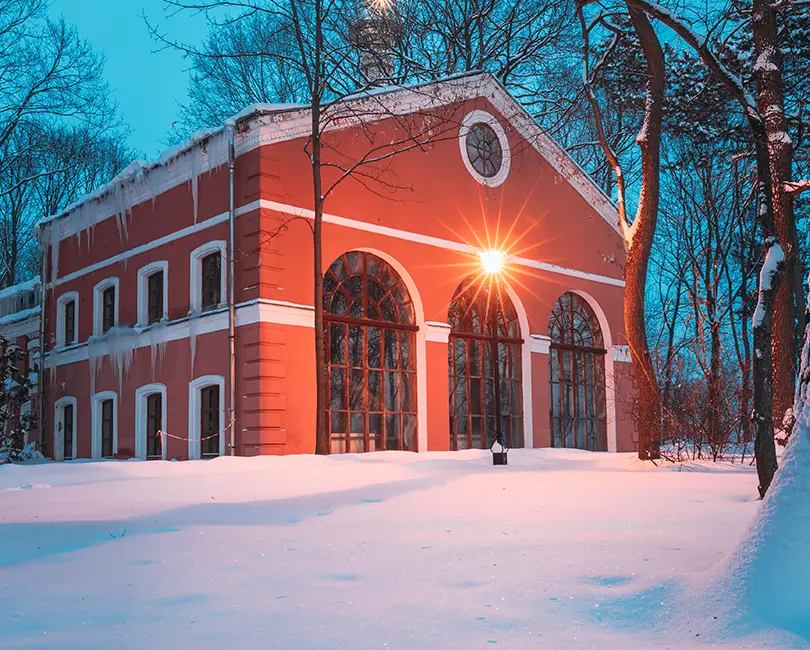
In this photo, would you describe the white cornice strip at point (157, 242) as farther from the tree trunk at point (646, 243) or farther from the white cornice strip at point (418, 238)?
the tree trunk at point (646, 243)

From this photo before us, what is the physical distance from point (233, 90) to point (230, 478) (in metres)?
22.9

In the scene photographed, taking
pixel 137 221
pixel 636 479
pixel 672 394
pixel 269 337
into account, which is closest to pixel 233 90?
pixel 137 221

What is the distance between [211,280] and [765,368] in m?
11.6

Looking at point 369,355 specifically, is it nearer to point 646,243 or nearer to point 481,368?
point 481,368

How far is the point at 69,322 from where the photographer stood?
21.6 metres

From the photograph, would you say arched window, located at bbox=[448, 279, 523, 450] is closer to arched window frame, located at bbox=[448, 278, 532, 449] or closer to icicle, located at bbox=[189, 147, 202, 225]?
arched window frame, located at bbox=[448, 278, 532, 449]

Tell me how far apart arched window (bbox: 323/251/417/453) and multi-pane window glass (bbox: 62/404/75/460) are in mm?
8341

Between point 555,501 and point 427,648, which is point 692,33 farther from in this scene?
point 427,648

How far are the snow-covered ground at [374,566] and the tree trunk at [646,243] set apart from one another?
13.0 feet

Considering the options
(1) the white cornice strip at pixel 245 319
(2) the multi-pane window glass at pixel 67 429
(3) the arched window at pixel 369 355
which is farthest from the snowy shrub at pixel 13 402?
(3) the arched window at pixel 369 355

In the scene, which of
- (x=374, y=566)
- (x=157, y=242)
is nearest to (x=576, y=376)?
(x=157, y=242)

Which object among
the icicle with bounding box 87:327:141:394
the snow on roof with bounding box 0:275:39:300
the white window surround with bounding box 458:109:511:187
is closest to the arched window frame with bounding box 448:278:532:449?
the white window surround with bounding box 458:109:511:187

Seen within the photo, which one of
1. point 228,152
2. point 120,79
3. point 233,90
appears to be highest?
point 120,79

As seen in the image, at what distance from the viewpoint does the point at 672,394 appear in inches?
501
